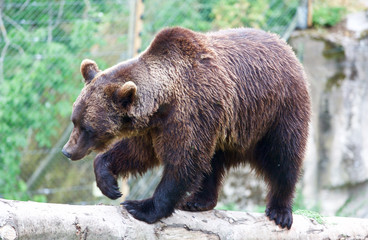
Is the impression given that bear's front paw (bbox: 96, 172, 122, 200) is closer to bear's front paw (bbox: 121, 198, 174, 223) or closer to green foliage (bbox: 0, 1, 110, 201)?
bear's front paw (bbox: 121, 198, 174, 223)

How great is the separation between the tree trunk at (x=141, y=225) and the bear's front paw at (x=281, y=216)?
53mm

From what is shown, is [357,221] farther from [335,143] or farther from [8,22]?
[8,22]

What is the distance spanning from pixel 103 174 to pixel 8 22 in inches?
166

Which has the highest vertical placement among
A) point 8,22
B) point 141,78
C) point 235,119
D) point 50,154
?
point 141,78

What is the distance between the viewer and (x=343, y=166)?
8602 mm

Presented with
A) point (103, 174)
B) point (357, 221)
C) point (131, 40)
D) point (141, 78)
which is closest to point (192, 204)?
point (103, 174)

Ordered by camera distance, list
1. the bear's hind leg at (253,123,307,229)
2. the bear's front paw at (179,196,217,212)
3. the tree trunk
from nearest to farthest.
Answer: the tree trunk, the bear's front paw at (179,196,217,212), the bear's hind leg at (253,123,307,229)

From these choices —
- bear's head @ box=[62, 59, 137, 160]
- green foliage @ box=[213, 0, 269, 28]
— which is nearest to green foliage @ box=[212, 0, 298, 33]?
green foliage @ box=[213, 0, 269, 28]

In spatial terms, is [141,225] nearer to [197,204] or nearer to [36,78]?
[197,204]

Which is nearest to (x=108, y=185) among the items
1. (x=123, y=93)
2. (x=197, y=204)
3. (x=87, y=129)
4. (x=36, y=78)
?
(x=87, y=129)

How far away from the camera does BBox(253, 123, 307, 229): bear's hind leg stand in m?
4.63

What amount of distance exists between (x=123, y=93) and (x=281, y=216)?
1.84 m

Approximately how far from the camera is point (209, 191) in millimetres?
4797

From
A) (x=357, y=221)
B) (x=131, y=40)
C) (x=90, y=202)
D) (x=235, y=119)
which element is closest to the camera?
(x=235, y=119)
